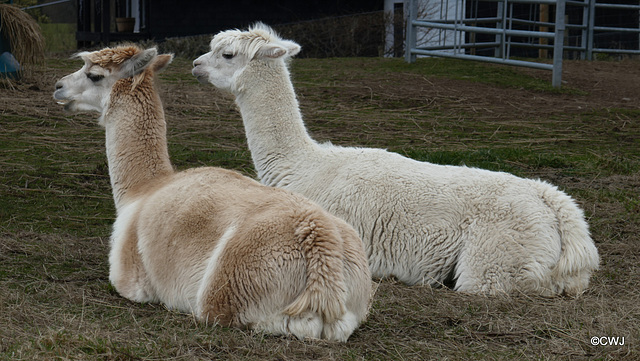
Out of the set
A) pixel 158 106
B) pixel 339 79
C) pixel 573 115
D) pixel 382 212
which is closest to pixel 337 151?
pixel 382 212

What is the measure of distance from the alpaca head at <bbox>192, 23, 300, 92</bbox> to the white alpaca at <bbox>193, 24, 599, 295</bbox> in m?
0.02

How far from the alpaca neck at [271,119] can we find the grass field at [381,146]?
126 centimetres

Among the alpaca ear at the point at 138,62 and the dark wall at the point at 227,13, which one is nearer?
the alpaca ear at the point at 138,62

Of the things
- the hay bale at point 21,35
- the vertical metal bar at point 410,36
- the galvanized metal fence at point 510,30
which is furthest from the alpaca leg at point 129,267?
the vertical metal bar at point 410,36

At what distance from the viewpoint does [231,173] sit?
4398mm

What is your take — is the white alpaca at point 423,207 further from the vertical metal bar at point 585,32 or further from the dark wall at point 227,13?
the dark wall at point 227,13

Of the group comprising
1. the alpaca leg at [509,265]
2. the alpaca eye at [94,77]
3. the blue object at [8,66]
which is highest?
the alpaca eye at [94,77]

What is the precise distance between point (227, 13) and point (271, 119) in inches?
566

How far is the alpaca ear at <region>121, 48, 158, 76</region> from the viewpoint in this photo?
489 centimetres

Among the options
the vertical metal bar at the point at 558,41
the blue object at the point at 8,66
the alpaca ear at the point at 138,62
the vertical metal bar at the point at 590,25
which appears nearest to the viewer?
the alpaca ear at the point at 138,62

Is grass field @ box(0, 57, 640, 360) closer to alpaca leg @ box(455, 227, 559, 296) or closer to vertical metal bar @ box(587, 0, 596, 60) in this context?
alpaca leg @ box(455, 227, 559, 296)

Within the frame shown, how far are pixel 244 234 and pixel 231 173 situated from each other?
94cm

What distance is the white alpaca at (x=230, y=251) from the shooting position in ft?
11.2

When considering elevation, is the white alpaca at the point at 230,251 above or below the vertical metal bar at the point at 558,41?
below
